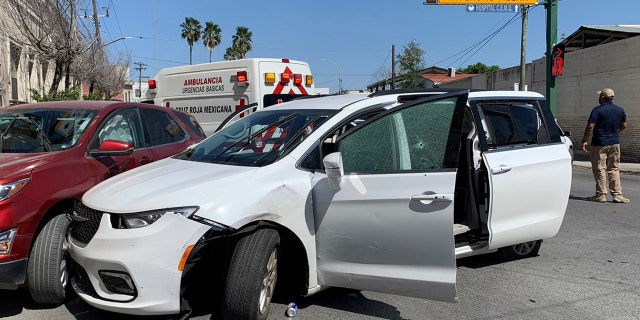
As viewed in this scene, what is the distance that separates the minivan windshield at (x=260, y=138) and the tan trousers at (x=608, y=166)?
6.43 m

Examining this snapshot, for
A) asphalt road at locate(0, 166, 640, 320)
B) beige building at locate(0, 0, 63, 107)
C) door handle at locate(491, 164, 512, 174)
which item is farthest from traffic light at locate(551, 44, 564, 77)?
beige building at locate(0, 0, 63, 107)

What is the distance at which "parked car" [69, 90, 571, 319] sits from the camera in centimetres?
322

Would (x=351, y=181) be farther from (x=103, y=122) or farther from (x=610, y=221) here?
(x=610, y=221)

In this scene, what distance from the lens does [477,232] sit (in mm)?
4629

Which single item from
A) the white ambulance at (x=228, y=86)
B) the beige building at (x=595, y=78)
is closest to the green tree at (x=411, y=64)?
the beige building at (x=595, y=78)

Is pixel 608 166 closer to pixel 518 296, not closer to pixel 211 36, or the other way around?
pixel 518 296

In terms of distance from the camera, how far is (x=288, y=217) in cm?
352

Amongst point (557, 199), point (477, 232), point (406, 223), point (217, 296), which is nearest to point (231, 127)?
point (217, 296)

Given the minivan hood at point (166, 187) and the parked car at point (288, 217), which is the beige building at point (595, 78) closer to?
the parked car at point (288, 217)

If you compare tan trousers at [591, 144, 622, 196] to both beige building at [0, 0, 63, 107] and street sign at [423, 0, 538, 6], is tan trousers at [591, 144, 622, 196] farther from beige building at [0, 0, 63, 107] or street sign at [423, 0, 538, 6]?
beige building at [0, 0, 63, 107]

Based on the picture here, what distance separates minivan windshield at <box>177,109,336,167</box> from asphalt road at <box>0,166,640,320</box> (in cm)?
123

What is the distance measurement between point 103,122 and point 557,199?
181 inches

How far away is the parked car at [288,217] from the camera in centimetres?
322

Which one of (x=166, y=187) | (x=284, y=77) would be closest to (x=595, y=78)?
(x=284, y=77)
